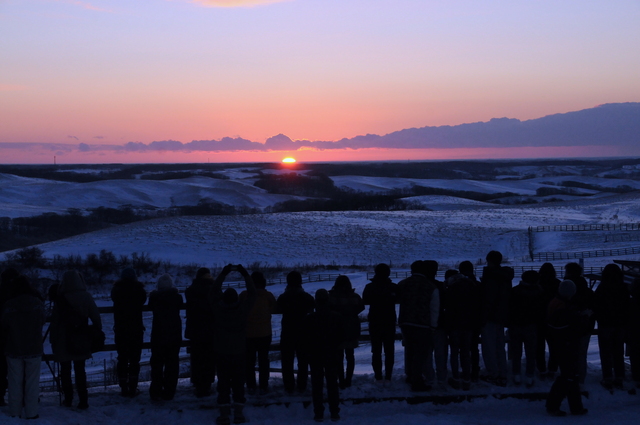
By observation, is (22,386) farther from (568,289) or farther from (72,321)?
(568,289)

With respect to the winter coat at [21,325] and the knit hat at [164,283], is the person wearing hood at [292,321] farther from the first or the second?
the winter coat at [21,325]

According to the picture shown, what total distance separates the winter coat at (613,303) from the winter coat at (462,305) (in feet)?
5.07

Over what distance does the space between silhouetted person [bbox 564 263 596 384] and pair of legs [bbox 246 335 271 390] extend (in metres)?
3.71

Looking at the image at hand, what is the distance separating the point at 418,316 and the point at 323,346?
133cm

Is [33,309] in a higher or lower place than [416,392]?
higher

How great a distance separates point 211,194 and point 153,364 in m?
96.2

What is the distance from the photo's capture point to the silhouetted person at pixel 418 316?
685cm

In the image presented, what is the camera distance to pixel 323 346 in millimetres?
6246

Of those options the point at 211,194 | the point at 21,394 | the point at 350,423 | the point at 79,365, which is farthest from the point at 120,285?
the point at 211,194

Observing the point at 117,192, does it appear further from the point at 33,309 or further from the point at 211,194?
the point at 33,309

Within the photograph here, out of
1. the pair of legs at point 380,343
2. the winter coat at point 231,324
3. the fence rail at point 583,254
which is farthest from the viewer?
the fence rail at point 583,254

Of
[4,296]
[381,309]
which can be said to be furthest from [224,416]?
[4,296]

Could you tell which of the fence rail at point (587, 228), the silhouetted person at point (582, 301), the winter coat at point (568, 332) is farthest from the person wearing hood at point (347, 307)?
the fence rail at point (587, 228)

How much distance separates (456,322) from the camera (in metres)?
6.99
